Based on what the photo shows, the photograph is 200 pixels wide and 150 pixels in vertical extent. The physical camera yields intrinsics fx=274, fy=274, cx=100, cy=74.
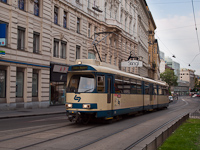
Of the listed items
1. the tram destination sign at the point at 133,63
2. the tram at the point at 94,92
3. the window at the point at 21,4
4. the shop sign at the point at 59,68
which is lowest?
the tram at the point at 94,92

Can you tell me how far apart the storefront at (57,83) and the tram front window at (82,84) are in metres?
14.4

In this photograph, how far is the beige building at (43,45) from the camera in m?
21.7

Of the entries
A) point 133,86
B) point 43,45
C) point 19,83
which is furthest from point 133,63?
point 133,86

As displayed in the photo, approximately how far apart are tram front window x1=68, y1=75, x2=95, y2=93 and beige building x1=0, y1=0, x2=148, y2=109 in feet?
31.8

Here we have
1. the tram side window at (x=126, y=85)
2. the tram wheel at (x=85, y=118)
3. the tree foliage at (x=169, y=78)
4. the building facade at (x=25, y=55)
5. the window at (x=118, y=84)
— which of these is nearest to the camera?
the tram wheel at (x=85, y=118)

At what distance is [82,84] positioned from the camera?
42.5ft

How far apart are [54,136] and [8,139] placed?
1579mm

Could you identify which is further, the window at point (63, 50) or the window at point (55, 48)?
the window at point (63, 50)

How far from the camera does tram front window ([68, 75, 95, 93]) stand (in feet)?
41.9

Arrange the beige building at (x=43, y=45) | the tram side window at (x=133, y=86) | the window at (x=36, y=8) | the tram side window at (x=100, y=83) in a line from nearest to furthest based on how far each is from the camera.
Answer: the tram side window at (x=100, y=83), the tram side window at (x=133, y=86), the beige building at (x=43, y=45), the window at (x=36, y=8)

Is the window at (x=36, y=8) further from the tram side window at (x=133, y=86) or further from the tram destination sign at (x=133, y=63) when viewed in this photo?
the tram destination sign at (x=133, y=63)

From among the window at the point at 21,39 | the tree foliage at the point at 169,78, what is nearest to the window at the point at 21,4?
the window at the point at 21,39

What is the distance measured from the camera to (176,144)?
8.13m

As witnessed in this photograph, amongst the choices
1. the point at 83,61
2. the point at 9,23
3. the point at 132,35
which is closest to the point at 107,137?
the point at 83,61
